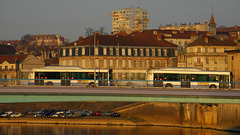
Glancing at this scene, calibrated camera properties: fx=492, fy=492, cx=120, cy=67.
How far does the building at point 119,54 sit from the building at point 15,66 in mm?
12037

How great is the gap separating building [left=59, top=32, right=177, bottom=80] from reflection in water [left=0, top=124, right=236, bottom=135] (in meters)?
47.4

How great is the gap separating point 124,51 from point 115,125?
50471 millimetres

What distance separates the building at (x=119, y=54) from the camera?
4739 inches

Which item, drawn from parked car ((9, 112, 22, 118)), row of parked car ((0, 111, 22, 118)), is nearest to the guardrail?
parked car ((9, 112, 22, 118))

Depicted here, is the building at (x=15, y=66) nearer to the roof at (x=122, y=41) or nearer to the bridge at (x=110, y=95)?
the roof at (x=122, y=41)

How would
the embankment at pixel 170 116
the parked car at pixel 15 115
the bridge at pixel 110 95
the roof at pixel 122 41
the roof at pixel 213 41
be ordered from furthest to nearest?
the roof at pixel 122 41, the roof at pixel 213 41, the parked car at pixel 15 115, the embankment at pixel 170 116, the bridge at pixel 110 95

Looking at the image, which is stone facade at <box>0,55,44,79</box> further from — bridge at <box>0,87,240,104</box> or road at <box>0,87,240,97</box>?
bridge at <box>0,87,240,104</box>

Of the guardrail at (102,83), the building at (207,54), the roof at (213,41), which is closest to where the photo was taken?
the guardrail at (102,83)

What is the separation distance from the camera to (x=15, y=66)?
12975 cm

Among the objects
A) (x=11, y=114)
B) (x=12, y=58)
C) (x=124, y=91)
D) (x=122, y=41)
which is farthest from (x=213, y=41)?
(x=124, y=91)

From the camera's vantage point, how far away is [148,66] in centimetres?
12400

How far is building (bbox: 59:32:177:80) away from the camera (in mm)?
120375

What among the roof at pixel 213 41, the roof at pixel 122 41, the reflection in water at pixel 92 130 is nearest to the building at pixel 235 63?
the roof at pixel 213 41

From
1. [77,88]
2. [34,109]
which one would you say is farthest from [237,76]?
[77,88]
